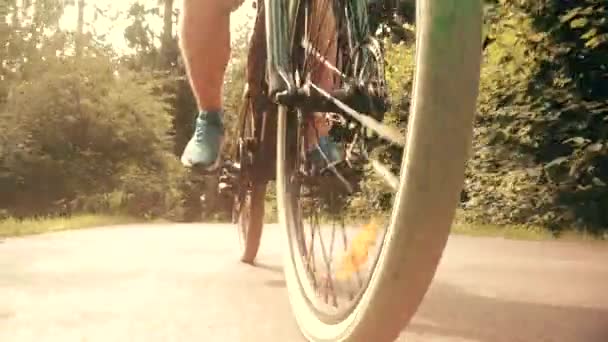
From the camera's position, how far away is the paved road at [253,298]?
60cm

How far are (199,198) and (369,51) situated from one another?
0.62 meters

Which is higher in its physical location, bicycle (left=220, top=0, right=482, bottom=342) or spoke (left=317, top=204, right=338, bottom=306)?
bicycle (left=220, top=0, right=482, bottom=342)

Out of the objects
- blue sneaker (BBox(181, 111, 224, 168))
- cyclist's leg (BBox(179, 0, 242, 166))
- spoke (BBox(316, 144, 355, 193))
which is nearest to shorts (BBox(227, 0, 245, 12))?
cyclist's leg (BBox(179, 0, 242, 166))

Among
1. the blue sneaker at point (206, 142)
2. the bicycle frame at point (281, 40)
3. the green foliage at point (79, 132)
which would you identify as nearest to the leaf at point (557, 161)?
the bicycle frame at point (281, 40)

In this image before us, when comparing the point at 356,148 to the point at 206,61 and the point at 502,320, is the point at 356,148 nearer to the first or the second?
the point at 502,320

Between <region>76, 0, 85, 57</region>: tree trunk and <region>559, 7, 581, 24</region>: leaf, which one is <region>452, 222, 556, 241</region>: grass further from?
<region>76, 0, 85, 57</region>: tree trunk

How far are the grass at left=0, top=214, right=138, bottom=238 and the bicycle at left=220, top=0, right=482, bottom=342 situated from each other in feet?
0.56

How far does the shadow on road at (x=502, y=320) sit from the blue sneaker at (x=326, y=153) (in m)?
0.14

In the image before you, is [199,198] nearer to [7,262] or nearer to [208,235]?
[208,235]

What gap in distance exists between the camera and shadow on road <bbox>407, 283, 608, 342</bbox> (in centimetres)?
57

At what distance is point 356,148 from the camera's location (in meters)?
0.53

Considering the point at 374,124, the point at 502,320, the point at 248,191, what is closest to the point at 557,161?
the point at 502,320

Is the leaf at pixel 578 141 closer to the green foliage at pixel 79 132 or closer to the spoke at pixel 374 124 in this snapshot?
the spoke at pixel 374 124

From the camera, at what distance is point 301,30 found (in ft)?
2.10
